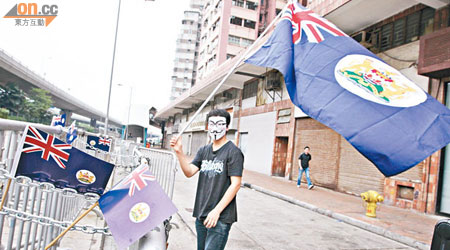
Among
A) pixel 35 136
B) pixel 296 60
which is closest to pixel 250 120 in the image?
pixel 296 60

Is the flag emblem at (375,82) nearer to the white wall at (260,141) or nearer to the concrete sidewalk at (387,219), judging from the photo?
the concrete sidewalk at (387,219)

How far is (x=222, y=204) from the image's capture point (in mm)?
2617

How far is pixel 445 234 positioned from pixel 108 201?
5.70 ft

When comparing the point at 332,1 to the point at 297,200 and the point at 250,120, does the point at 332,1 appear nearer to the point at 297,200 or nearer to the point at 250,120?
the point at 297,200

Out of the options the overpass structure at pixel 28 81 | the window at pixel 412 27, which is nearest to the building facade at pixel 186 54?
the overpass structure at pixel 28 81

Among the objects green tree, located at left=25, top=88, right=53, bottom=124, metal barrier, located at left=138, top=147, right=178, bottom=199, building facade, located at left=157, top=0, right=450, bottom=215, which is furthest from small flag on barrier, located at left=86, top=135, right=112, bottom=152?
green tree, located at left=25, top=88, right=53, bottom=124

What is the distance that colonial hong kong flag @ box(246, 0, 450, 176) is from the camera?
2.70 metres

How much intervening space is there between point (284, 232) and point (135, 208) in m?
4.88

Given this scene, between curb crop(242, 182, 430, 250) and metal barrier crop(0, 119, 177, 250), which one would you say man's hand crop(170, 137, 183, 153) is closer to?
metal barrier crop(0, 119, 177, 250)

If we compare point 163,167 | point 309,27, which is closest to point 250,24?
point 163,167

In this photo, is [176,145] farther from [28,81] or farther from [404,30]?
[28,81]

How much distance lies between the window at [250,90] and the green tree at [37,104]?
3671 centimetres

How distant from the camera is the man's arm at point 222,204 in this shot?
8.38ft

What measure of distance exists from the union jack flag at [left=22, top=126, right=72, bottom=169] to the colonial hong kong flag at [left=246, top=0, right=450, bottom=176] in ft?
6.77
